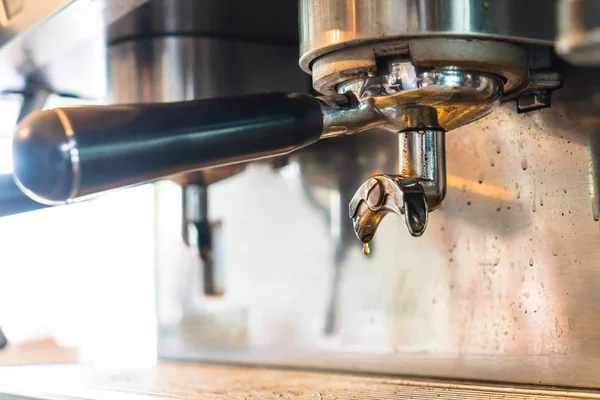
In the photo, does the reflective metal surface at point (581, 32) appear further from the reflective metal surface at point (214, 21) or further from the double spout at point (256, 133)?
the reflective metal surface at point (214, 21)

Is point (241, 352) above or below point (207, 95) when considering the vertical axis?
below

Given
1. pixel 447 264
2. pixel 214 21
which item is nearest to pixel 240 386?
pixel 447 264

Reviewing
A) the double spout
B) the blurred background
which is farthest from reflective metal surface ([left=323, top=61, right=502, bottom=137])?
the blurred background

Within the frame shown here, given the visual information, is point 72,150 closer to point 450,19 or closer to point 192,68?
point 450,19

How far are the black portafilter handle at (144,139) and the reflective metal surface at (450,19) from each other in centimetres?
5

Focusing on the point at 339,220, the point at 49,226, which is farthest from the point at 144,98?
the point at 49,226

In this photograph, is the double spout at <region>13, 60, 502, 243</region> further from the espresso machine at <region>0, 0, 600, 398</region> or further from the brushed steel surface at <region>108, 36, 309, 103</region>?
the brushed steel surface at <region>108, 36, 309, 103</region>

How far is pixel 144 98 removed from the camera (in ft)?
2.15

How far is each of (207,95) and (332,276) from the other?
22 centimetres

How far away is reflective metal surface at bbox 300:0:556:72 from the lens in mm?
388

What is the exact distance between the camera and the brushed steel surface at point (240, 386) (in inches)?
22.2

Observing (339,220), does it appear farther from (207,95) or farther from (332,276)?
(207,95)

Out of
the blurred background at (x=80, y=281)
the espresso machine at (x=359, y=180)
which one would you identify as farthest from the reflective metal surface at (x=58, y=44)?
the blurred background at (x=80, y=281)

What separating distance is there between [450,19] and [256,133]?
0.37 ft
